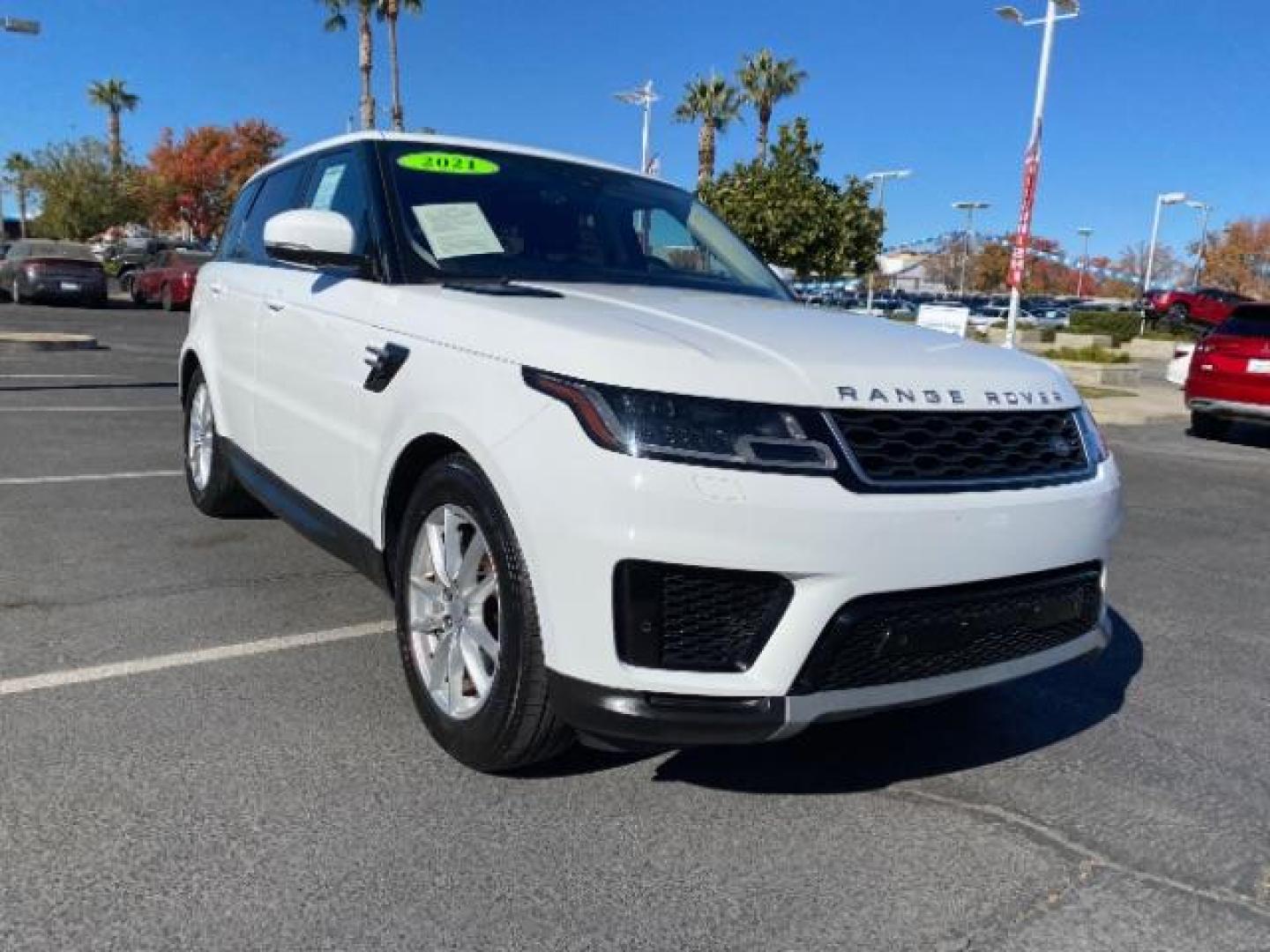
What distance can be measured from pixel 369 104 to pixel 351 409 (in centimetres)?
3369

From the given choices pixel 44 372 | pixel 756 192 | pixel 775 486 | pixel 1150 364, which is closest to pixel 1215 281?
pixel 1150 364

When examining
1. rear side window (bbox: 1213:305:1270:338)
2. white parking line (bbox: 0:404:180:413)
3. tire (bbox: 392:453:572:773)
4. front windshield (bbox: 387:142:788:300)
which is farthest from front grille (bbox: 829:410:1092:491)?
rear side window (bbox: 1213:305:1270:338)

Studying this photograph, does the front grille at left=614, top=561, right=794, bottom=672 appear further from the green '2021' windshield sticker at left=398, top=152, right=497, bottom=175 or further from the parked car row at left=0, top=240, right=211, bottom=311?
the parked car row at left=0, top=240, right=211, bottom=311

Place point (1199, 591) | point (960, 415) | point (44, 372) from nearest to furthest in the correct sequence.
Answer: point (960, 415) → point (1199, 591) → point (44, 372)

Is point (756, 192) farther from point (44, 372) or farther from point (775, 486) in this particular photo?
point (775, 486)

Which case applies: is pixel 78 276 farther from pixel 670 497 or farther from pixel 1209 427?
pixel 670 497

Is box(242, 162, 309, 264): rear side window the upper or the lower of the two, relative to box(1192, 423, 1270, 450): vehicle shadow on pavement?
upper

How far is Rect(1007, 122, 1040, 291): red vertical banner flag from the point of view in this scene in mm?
18891

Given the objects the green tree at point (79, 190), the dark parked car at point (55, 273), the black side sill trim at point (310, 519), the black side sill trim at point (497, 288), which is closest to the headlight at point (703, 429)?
the black side sill trim at point (497, 288)

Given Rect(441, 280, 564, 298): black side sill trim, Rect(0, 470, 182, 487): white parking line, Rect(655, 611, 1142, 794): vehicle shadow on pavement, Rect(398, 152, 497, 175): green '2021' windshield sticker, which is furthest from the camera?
Rect(0, 470, 182, 487): white parking line

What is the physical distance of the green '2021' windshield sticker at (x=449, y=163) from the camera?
3.75 meters

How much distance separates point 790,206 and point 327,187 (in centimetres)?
2128

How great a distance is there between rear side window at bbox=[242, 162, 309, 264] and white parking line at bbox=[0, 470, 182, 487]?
6.72ft

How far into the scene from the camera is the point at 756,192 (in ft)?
80.4
